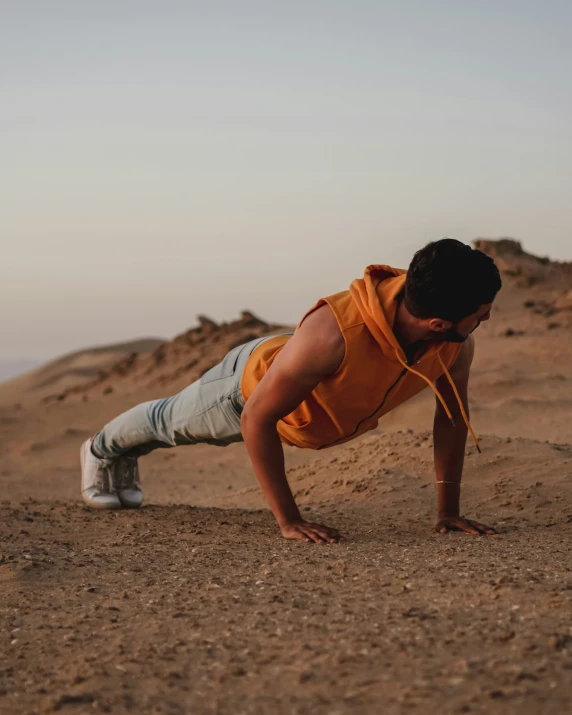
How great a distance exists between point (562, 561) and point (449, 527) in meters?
0.73

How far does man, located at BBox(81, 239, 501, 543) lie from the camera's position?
273cm

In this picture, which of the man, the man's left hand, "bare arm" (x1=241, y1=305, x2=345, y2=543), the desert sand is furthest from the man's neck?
the man's left hand

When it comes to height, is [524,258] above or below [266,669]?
above

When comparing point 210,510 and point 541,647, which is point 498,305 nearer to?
point 210,510

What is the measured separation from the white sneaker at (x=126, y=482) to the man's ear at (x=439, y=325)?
2080 mm

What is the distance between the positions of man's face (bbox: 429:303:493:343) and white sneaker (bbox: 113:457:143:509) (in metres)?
2.05

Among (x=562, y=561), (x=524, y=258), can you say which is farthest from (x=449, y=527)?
(x=524, y=258)

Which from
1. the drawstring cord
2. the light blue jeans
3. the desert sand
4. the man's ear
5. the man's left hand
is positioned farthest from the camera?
the light blue jeans

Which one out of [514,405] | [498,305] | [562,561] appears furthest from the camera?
[498,305]

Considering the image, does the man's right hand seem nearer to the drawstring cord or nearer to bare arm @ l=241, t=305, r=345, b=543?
bare arm @ l=241, t=305, r=345, b=543

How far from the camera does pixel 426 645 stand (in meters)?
1.81

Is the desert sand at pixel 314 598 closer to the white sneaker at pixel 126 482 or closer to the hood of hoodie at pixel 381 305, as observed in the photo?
the white sneaker at pixel 126 482

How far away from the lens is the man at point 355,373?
273 centimetres

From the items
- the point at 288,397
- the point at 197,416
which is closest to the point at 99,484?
the point at 197,416
